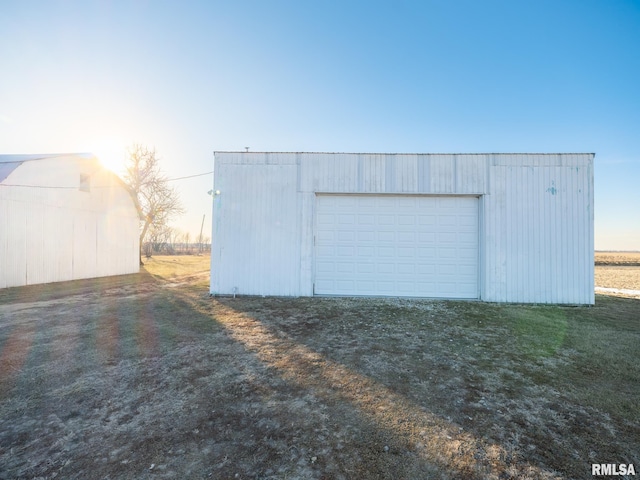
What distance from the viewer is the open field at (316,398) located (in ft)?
6.79

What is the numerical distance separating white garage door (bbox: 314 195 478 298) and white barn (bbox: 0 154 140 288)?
36.5ft

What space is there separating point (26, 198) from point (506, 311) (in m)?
16.0

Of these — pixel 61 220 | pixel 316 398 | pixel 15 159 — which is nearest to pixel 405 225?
pixel 316 398

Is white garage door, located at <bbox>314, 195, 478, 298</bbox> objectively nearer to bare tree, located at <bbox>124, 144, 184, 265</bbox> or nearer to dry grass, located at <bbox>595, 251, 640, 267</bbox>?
bare tree, located at <bbox>124, 144, 184, 265</bbox>

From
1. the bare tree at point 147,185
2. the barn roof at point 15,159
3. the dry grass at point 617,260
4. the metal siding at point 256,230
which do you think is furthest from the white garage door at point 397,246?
the dry grass at point 617,260

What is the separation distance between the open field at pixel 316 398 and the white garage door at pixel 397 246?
2257 mm

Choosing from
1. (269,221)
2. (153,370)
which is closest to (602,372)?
(153,370)

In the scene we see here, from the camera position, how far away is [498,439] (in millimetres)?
2287

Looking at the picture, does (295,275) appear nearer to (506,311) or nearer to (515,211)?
(506,311)

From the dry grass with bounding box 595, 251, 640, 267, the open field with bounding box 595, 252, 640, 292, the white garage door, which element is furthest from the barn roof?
the dry grass with bounding box 595, 251, 640, 267

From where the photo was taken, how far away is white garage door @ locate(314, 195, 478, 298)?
790 centimetres

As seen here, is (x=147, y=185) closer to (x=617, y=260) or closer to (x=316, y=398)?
(x=316, y=398)

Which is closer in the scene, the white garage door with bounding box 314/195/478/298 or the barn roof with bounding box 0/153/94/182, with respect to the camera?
the white garage door with bounding box 314/195/478/298

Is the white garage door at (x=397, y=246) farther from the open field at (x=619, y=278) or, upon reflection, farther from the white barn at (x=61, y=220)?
the white barn at (x=61, y=220)
